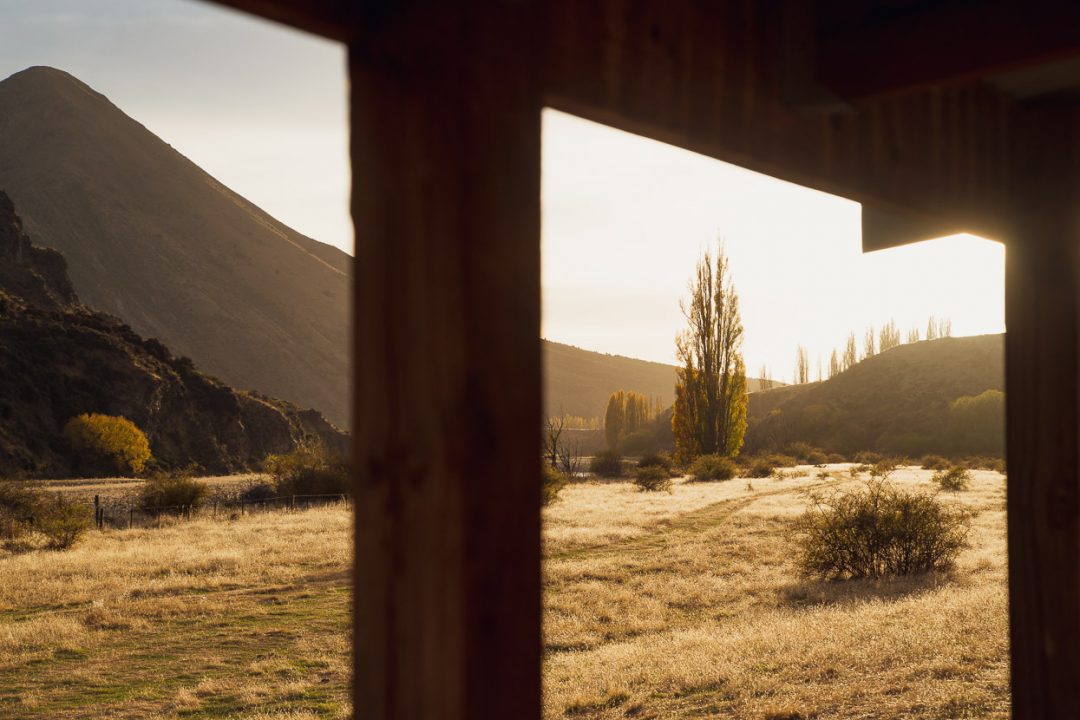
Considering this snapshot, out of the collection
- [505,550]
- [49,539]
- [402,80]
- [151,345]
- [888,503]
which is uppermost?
[151,345]

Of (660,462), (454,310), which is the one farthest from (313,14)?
(660,462)

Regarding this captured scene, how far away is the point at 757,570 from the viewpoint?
13.5 m

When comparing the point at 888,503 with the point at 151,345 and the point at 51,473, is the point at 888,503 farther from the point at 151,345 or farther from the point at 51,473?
the point at 151,345

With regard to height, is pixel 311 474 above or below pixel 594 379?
below

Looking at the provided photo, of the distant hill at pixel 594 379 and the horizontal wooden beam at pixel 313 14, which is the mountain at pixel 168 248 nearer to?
the distant hill at pixel 594 379

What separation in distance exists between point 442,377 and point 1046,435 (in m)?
1.93

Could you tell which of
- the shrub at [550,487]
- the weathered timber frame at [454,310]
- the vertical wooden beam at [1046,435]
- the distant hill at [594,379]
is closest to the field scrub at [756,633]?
the vertical wooden beam at [1046,435]

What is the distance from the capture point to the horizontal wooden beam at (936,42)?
1.74m

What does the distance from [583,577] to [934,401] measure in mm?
59336

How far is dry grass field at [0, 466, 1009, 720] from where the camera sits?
6.86m

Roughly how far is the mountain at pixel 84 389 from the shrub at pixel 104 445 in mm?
542

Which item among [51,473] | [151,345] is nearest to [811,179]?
[51,473]

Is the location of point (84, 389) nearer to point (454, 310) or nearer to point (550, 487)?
point (550, 487)

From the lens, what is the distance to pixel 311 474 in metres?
29.5
